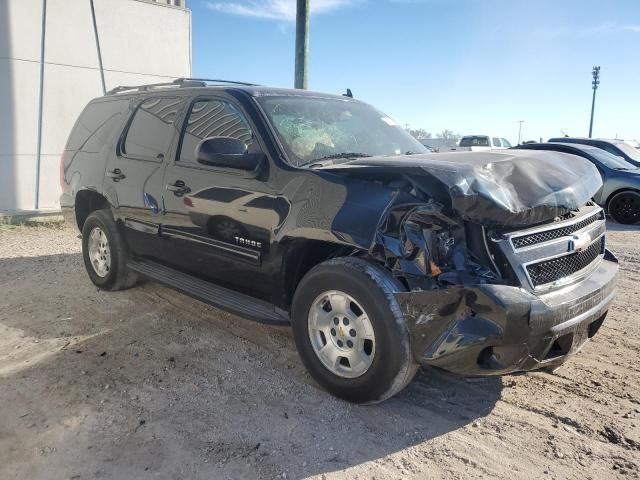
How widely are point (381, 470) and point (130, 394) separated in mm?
1672

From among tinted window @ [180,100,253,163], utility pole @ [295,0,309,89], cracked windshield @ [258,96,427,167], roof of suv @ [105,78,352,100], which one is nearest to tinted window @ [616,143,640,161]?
utility pole @ [295,0,309,89]

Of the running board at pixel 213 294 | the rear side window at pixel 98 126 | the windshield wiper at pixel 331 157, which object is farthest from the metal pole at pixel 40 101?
the windshield wiper at pixel 331 157

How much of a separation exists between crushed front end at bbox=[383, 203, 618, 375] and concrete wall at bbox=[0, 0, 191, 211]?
875cm

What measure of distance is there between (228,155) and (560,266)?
2.18 meters

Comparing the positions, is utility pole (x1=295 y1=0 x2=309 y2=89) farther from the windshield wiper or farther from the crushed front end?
the crushed front end

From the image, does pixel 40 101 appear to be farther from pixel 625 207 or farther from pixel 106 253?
pixel 625 207

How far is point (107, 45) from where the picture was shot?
1031 cm

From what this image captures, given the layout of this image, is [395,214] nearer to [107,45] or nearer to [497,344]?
[497,344]

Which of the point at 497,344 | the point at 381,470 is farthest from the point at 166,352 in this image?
the point at 497,344

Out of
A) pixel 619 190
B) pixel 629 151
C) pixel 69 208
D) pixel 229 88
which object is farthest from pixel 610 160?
pixel 69 208

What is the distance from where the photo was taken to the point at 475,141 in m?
26.4

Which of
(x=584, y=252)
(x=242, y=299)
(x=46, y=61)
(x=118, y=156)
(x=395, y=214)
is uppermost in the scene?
(x=46, y=61)

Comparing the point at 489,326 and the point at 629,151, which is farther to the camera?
the point at 629,151

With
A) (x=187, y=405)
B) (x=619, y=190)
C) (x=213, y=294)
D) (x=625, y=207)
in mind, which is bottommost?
(x=187, y=405)
